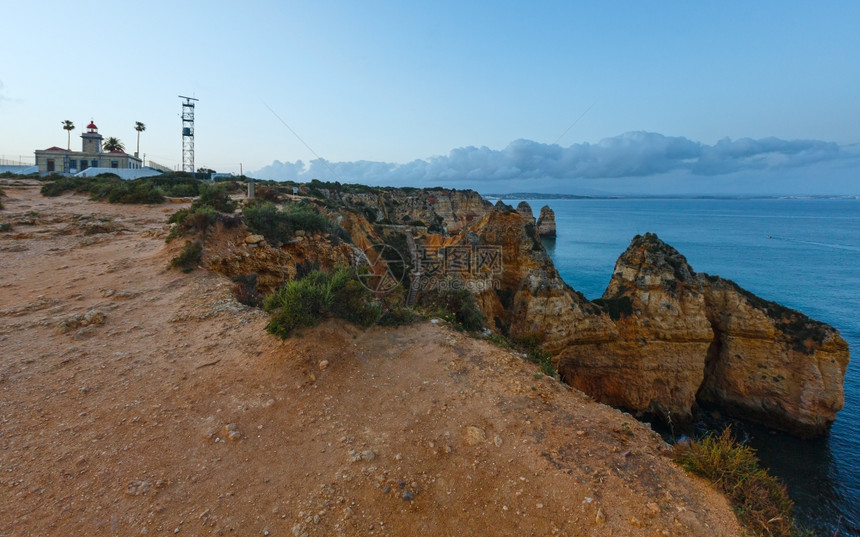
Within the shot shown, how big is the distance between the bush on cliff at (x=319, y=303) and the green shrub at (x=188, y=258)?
3.76 m

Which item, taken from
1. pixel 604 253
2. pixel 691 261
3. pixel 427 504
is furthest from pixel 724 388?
pixel 604 253

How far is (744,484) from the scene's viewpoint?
3.98 meters

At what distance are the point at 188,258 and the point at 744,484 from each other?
11.3m

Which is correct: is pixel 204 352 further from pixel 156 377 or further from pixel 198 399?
pixel 198 399

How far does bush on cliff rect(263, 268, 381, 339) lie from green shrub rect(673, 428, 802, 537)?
5.25m

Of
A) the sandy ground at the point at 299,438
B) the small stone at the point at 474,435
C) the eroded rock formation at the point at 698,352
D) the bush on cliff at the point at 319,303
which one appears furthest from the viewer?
the eroded rock formation at the point at 698,352

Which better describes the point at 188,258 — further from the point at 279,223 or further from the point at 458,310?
the point at 458,310

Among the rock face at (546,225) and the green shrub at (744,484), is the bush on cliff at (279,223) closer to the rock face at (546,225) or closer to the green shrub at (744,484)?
the green shrub at (744,484)

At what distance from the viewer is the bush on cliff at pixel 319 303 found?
21.4ft

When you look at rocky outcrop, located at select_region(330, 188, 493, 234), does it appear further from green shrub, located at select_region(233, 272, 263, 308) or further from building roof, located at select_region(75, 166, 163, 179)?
green shrub, located at select_region(233, 272, 263, 308)

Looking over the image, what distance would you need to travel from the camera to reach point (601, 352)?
14.2m

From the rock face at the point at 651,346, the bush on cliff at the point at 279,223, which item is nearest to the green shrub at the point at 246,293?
the bush on cliff at the point at 279,223

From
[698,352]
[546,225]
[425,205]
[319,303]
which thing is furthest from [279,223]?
[546,225]

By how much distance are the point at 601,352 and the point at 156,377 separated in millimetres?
13588
